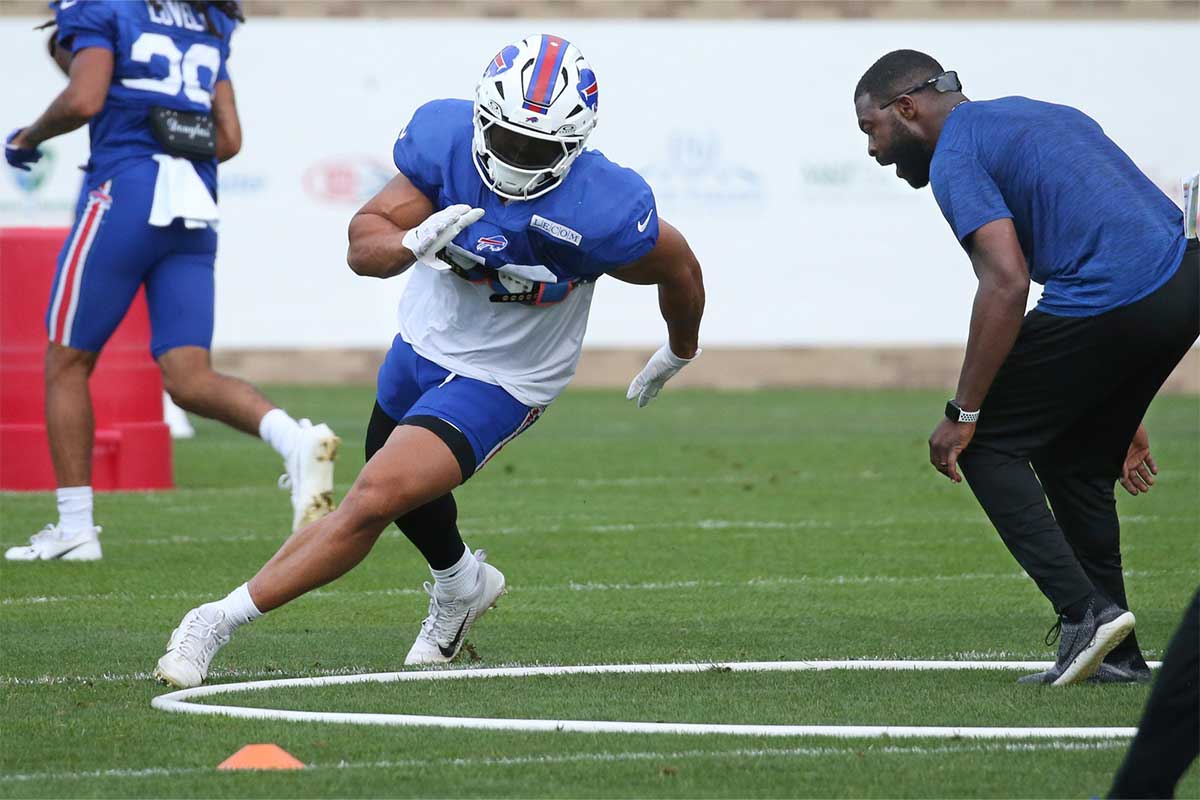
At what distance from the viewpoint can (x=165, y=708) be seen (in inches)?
205

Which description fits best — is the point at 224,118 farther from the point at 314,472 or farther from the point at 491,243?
the point at 491,243

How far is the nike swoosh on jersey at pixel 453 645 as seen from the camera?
6.29 metres

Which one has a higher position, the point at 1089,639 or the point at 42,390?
the point at 1089,639

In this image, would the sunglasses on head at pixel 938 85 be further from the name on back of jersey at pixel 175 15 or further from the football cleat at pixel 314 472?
the name on back of jersey at pixel 175 15

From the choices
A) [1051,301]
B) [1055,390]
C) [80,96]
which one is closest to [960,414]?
[1055,390]

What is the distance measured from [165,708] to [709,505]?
6128 mm

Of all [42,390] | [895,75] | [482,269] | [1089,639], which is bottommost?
[42,390]

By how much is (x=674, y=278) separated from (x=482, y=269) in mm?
590

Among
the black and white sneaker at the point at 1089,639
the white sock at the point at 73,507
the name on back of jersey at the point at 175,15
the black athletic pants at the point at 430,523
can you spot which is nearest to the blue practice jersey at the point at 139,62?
the name on back of jersey at the point at 175,15

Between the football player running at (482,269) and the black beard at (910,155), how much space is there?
67cm

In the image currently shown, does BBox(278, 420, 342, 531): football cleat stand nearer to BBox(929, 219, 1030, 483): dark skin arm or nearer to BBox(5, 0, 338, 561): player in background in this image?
BBox(5, 0, 338, 561): player in background

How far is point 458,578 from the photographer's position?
632 cm

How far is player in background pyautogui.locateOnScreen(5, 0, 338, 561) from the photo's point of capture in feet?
28.4

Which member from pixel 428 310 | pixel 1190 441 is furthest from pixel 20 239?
pixel 1190 441
